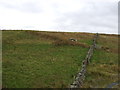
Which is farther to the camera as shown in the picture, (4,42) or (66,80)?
(4,42)

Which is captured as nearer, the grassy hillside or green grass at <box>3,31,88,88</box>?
green grass at <box>3,31,88,88</box>

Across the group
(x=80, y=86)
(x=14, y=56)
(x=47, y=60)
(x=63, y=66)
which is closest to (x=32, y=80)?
(x=80, y=86)

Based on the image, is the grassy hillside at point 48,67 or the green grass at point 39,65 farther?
the grassy hillside at point 48,67

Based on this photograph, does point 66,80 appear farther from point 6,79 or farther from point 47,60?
point 47,60

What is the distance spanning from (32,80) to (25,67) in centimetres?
461

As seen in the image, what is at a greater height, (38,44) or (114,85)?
(38,44)

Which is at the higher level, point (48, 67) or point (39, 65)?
point (39, 65)

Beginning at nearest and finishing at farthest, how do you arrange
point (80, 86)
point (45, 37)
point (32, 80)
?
point (80, 86), point (32, 80), point (45, 37)

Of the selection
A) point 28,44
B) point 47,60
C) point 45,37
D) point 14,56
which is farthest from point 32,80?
point 45,37

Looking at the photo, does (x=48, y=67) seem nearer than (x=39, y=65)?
Yes

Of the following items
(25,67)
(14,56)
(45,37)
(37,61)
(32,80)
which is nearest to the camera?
(32,80)

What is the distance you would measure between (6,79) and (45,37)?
28.4 meters

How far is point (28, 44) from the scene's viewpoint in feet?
133

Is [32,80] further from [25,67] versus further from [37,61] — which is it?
[37,61]
